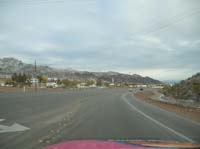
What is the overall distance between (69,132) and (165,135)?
356 cm

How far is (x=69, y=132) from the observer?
12742 mm

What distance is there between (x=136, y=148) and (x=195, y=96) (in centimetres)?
5466

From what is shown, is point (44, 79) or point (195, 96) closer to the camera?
point (195, 96)

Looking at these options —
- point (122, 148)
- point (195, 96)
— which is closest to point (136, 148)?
point (122, 148)


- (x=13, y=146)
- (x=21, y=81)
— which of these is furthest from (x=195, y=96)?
(x=21, y=81)

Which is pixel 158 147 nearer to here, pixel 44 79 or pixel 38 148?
pixel 38 148

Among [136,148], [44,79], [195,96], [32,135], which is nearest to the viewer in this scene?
[136,148]

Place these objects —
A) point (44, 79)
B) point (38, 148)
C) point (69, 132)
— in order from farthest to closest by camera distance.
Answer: point (44, 79), point (69, 132), point (38, 148)

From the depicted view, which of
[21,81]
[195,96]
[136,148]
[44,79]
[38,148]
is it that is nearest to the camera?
[136,148]

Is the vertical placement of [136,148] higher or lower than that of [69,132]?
higher

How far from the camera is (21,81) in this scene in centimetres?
15338

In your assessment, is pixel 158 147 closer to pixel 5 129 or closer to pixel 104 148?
pixel 104 148

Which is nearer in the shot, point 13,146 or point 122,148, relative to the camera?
point 122,148

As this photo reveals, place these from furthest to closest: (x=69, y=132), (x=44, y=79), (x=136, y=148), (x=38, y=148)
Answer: (x=44, y=79)
(x=69, y=132)
(x=38, y=148)
(x=136, y=148)
